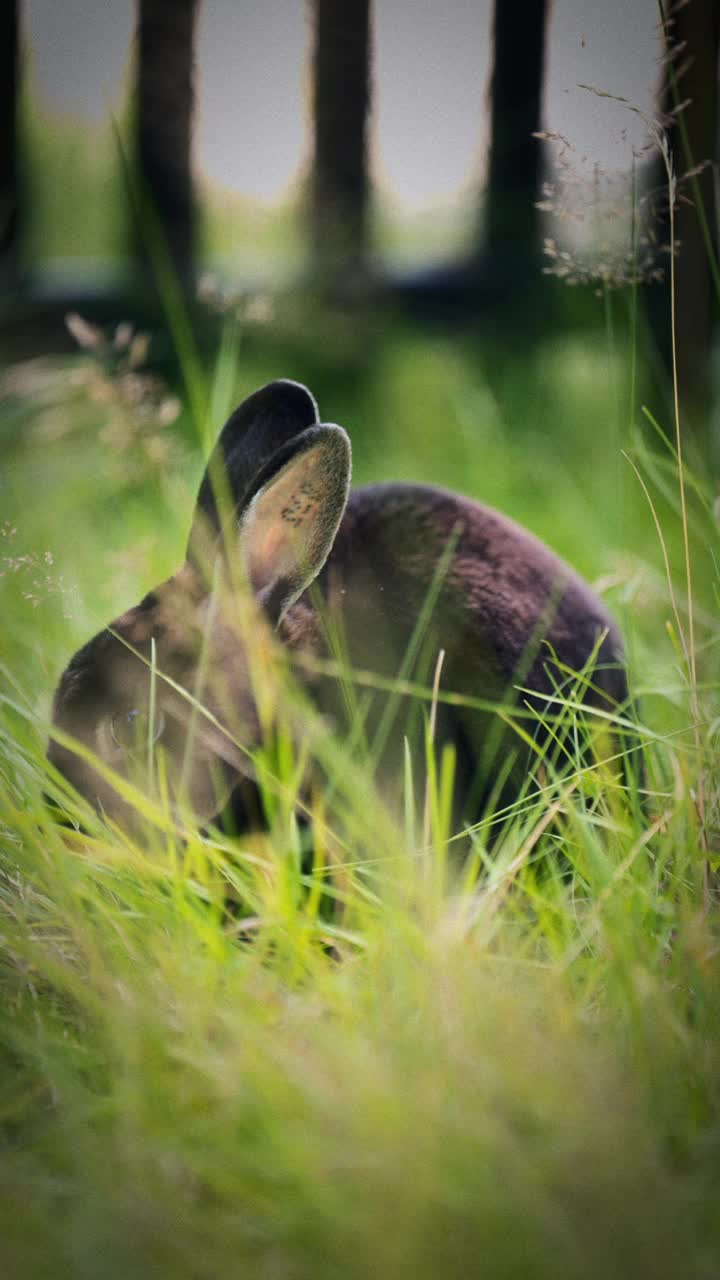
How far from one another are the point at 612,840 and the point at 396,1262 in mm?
850

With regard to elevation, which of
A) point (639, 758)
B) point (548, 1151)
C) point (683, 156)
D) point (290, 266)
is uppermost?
point (683, 156)

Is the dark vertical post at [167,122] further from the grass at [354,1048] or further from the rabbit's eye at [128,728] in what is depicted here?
the rabbit's eye at [128,728]

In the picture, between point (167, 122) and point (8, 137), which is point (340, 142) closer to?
point (167, 122)

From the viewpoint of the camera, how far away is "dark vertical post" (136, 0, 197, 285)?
380 centimetres

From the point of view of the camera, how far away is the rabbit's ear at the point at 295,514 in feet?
5.73

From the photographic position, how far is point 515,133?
399cm

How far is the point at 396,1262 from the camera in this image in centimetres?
95

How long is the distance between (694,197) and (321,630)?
165 cm

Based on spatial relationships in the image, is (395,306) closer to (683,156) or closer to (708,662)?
(683,156)

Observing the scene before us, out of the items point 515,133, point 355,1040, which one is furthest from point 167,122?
point 355,1040

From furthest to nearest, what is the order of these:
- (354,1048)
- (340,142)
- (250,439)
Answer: (340,142) < (250,439) < (354,1048)

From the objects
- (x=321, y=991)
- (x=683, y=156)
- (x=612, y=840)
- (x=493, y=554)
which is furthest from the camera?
(x=683, y=156)

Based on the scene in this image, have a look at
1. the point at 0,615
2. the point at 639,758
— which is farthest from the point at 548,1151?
the point at 0,615

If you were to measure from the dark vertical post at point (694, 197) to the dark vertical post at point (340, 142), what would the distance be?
4.32ft
